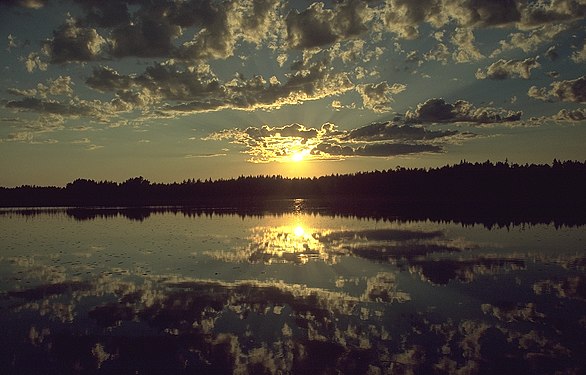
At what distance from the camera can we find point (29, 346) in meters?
15.7

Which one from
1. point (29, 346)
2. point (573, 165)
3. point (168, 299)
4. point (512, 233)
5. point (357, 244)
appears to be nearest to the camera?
point (29, 346)

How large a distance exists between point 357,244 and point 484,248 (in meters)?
10.2

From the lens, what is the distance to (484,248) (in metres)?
38.4

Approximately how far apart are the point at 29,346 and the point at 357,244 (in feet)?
98.0

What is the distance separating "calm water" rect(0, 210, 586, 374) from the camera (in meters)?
14.3

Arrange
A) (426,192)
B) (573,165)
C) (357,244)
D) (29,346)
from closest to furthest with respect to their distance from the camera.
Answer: (29,346) < (357,244) < (573,165) < (426,192)

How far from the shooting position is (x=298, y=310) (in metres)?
19.9

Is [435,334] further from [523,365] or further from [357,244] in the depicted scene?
[357,244]

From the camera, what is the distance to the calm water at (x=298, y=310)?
14.3 m

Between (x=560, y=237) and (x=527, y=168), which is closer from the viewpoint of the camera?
(x=560, y=237)

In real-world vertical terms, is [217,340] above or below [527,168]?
below

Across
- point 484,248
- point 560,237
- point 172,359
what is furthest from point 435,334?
point 560,237

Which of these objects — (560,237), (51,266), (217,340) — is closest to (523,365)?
(217,340)

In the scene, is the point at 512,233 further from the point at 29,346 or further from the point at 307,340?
the point at 29,346
